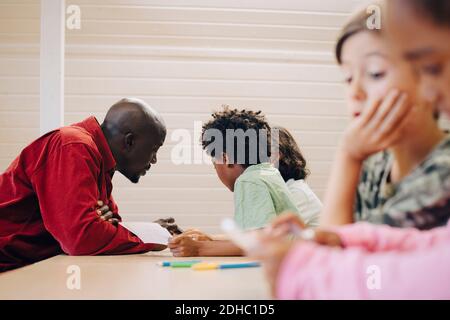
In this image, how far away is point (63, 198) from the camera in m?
1.35

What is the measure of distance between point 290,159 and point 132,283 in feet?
2.78

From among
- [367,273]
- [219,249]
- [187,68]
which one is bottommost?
[219,249]

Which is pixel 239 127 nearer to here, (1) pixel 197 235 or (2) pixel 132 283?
(1) pixel 197 235

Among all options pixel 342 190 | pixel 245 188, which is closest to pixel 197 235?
pixel 245 188

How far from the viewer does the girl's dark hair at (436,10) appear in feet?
1.70

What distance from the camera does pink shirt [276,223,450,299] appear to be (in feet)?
1.56

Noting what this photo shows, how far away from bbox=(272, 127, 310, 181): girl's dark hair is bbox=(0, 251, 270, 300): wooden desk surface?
0.60 metres

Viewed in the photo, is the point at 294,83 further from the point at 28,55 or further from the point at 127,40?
the point at 28,55

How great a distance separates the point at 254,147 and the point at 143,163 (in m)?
0.37

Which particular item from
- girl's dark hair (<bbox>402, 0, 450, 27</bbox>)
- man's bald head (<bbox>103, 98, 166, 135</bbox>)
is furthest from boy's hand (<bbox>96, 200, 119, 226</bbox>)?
girl's dark hair (<bbox>402, 0, 450, 27</bbox>)

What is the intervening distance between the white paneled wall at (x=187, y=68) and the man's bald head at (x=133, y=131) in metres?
0.19

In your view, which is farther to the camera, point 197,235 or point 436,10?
point 197,235

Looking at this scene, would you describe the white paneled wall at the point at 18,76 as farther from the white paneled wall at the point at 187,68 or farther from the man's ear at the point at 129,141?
the man's ear at the point at 129,141

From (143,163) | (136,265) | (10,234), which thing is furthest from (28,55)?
(136,265)
